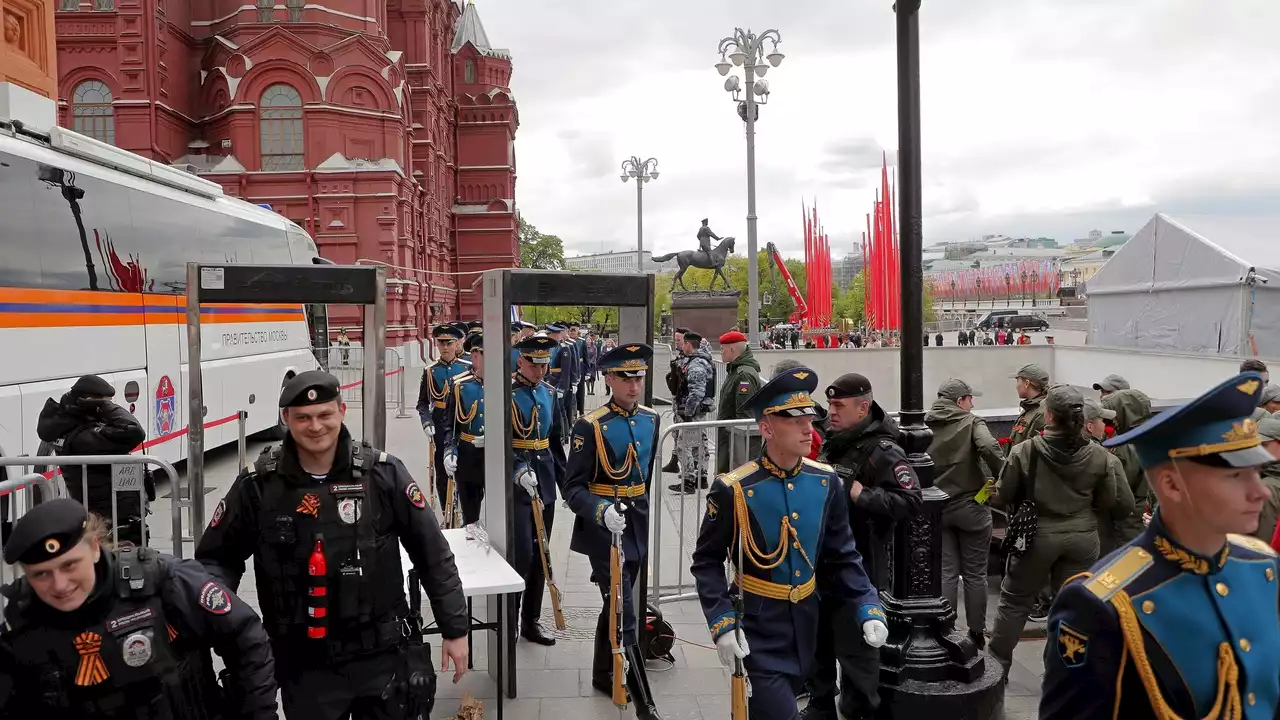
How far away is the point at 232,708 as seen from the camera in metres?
3.04

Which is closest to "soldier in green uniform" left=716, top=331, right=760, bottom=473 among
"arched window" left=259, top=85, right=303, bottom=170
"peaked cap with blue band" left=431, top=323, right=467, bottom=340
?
"peaked cap with blue band" left=431, top=323, right=467, bottom=340

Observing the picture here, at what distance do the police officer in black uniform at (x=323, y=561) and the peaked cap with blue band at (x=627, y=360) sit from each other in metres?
2.27

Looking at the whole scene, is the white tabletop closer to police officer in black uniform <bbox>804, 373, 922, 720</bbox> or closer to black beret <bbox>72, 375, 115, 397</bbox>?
police officer in black uniform <bbox>804, 373, 922, 720</bbox>

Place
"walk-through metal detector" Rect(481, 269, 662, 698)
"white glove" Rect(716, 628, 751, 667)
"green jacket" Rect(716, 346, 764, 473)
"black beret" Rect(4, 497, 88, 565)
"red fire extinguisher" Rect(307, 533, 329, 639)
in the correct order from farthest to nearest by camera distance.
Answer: "green jacket" Rect(716, 346, 764, 473) → "walk-through metal detector" Rect(481, 269, 662, 698) → "white glove" Rect(716, 628, 751, 667) → "red fire extinguisher" Rect(307, 533, 329, 639) → "black beret" Rect(4, 497, 88, 565)

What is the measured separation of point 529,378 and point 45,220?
237 inches

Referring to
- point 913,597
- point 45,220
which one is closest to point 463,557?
point 913,597

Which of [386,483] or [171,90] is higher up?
[171,90]

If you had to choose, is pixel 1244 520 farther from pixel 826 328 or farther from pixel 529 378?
pixel 826 328

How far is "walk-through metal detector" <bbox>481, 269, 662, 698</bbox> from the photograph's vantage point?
5430 millimetres

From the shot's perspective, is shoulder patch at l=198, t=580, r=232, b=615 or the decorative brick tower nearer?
shoulder patch at l=198, t=580, r=232, b=615

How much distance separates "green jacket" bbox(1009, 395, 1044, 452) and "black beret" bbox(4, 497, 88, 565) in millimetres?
6183

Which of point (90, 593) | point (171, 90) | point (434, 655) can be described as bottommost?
point (434, 655)

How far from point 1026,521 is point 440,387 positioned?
669cm

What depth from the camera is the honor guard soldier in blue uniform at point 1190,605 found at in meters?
2.15
